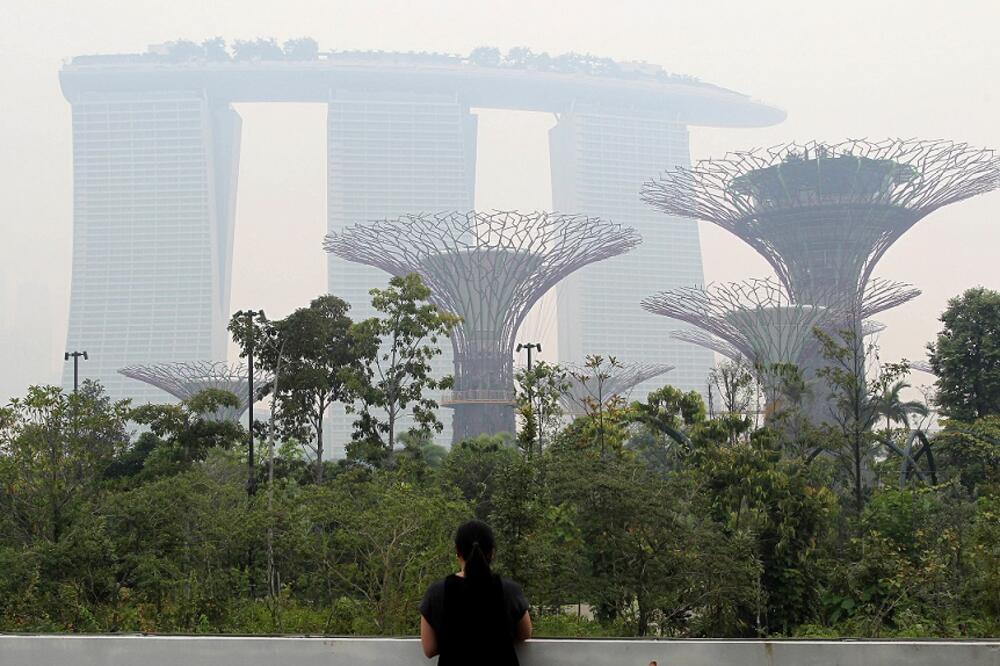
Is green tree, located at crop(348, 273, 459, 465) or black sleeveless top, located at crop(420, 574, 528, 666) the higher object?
green tree, located at crop(348, 273, 459, 465)

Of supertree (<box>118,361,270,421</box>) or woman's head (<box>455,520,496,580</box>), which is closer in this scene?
woman's head (<box>455,520,496,580</box>)

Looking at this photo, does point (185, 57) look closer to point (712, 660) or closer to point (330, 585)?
point (330, 585)

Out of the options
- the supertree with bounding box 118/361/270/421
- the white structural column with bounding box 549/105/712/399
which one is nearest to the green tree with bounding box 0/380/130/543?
the supertree with bounding box 118/361/270/421

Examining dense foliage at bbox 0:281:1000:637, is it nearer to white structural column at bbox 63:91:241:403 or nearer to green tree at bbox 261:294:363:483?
green tree at bbox 261:294:363:483

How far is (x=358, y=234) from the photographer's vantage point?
135ft

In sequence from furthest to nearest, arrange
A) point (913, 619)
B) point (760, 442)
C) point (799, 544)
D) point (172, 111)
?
point (172, 111), point (760, 442), point (799, 544), point (913, 619)

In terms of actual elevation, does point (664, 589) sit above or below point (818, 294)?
below

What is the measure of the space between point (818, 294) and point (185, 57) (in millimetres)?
105240

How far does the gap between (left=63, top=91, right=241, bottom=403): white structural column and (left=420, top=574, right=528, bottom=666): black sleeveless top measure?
399 feet

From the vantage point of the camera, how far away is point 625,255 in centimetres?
13125

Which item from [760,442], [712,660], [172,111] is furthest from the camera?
[172,111]

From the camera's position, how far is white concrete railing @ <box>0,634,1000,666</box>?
4.39m

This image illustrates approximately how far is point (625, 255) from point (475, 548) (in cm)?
12866

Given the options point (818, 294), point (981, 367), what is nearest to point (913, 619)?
point (981, 367)
